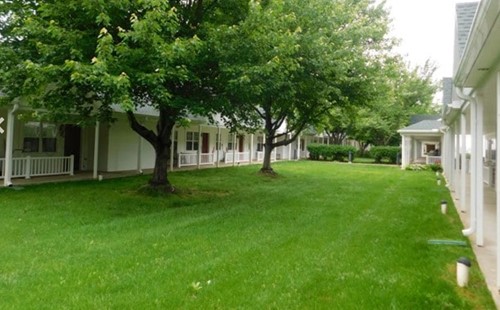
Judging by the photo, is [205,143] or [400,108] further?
[400,108]

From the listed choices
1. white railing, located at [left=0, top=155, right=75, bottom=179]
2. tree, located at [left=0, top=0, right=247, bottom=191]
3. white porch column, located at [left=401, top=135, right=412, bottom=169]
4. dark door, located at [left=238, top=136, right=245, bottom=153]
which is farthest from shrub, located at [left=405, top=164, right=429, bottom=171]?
white railing, located at [left=0, top=155, right=75, bottom=179]

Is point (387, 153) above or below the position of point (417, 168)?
above

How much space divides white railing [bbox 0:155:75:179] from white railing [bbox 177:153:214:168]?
6.91m

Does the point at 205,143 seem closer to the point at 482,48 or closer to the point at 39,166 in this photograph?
the point at 39,166

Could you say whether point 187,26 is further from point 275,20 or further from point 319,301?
point 319,301

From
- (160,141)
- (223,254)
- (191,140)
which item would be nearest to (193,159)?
(191,140)

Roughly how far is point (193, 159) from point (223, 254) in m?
17.6

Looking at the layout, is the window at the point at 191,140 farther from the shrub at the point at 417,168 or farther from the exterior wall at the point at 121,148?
the shrub at the point at 417,168

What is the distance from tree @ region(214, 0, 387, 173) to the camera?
9.17m

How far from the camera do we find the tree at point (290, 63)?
30.1ft

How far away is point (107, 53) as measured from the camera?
289 inches

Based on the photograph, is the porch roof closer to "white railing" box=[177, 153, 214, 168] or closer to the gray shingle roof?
"white railing" box=[177, 153, 214, 168]

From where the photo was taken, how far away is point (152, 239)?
21.6ft

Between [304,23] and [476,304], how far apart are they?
11192 mm
